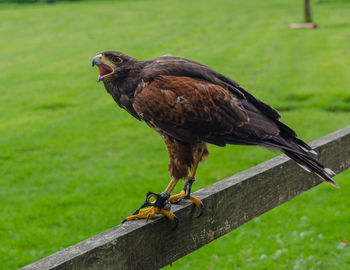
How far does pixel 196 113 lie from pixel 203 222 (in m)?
0.56

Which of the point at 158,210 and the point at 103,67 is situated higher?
the point at 103,67

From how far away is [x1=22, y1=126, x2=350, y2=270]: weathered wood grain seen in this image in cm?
193

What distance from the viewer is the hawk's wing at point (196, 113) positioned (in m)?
2.55

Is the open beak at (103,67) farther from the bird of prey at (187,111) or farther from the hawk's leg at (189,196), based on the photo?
the hawk's leg at (189,196)

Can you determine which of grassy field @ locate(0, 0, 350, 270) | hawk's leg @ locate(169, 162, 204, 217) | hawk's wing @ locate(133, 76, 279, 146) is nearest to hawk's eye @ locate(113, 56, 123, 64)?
hawk's wing @ locate(133, 76, 279, 146)

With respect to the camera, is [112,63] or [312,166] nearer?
[312,166]

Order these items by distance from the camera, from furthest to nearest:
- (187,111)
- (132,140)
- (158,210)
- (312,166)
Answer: (132,140) < (187,111) < (312,166) < (158,210)

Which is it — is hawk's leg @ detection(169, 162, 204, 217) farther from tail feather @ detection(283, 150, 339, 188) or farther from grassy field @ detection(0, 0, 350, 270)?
grassy field @ detection(0, 0, 350, 270)

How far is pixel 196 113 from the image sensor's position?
258 centimetres

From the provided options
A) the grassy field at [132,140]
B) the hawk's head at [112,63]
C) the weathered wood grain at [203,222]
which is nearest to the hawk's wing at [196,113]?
the hawk's head at [112,63]

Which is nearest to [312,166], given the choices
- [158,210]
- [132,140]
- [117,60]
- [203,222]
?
[203,222]

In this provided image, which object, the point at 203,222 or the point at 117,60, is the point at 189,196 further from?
the point at 117,60

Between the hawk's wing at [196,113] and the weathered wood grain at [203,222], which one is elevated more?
the hawk's wing at [196,113]

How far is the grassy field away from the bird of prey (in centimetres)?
243
